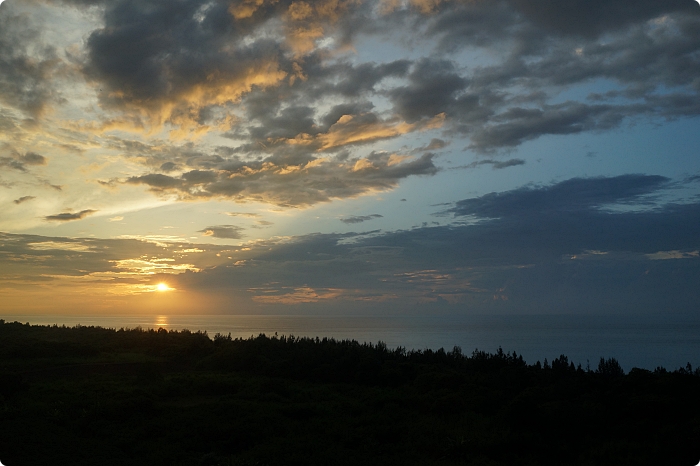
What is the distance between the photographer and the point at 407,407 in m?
17.5

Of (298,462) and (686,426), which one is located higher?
(686,426)

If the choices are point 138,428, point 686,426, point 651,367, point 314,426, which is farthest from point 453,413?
point 651,367

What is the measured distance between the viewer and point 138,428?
45.5 ft

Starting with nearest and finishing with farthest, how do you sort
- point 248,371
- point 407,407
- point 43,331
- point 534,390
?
point 534,390
point 407,407
point 248,371
point 43,331

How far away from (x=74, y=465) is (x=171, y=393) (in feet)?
28.4

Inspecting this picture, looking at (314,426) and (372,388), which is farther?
(372,388)

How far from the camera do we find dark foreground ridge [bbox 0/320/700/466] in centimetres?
1162

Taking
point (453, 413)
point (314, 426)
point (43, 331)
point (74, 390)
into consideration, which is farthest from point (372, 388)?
point (43, 331)

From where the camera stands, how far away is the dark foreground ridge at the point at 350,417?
11.6m

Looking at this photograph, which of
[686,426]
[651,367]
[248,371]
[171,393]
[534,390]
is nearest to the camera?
[686,426]

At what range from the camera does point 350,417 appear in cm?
1565

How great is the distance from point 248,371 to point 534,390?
1521 centimetres

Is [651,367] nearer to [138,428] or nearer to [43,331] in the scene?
[138,428]

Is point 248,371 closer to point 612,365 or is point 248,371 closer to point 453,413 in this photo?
point 453,413
